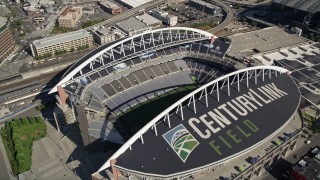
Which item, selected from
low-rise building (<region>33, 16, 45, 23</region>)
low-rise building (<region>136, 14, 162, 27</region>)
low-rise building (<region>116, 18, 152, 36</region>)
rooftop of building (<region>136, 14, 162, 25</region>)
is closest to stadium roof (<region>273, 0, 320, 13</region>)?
low-rise building (<region>136, 14, 162, 27</region>)

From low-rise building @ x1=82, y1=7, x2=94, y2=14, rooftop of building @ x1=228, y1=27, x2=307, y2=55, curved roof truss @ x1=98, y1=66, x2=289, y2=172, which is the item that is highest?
curved roof truss @ x1=98, y1=66, x2=289, y2=172

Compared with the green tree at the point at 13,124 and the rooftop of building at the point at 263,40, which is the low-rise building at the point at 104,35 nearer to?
the rooftop of building at the point at 263,40

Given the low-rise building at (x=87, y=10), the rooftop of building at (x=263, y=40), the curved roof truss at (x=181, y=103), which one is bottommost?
the low-rise building at (x=87, y=10)

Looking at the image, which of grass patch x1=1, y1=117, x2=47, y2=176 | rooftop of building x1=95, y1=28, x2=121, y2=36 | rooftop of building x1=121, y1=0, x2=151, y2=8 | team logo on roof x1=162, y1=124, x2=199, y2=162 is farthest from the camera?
rooftop of building x1=121, y1=0, x2=151, y2=8

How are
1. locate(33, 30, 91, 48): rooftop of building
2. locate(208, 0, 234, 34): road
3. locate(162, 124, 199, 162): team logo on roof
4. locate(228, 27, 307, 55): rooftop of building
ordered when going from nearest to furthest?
locate(162, 124, 199, 162): team logo on roof < locate(228, 27, 307, 55): rooftop of building < locate(33, 30, 91, 48): rooftop of building < locate(208, 0, 234, 34): road

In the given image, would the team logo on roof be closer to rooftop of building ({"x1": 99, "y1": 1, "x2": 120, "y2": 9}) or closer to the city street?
the city street

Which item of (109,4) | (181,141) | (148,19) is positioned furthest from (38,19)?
(181,141)

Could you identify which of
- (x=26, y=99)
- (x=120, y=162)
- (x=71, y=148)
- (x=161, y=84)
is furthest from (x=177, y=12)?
(x=120, y=162)

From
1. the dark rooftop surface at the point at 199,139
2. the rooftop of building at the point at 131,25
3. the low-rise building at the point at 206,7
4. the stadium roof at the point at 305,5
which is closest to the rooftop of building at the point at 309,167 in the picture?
the dark rooftop surface at the point at 199,139

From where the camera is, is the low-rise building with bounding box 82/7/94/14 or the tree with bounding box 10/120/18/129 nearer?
the tree with bounding box 10/120/18/129
